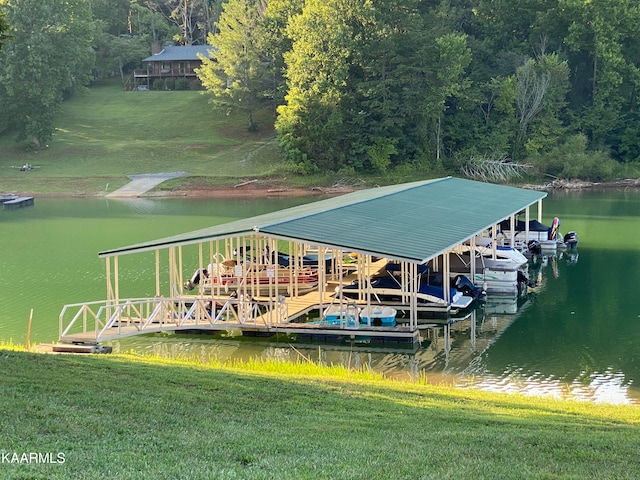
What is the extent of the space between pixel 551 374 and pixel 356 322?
5818 mm

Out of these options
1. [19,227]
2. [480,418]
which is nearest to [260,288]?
[480,418]

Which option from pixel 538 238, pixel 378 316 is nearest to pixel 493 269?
pixel 378 316

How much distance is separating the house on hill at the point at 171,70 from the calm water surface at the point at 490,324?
51.9m

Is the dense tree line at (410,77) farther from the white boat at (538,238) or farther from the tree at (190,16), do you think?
the white boat at (538,238)

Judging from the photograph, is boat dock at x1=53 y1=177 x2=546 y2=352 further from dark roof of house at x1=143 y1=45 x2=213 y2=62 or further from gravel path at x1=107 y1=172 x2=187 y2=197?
dark roof of house at x1=143 y1=45 x2=213 y2=62

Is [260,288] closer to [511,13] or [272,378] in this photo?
[272,378]

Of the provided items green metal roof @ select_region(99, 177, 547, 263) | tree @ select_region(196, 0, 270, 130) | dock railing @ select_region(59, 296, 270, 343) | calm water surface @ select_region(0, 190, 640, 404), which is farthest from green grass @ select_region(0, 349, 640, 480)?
tree @ select_region(196, 0, 270, 130)

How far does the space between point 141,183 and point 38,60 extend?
15869 millimetres

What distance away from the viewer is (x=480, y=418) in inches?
499

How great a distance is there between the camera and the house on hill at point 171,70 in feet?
318

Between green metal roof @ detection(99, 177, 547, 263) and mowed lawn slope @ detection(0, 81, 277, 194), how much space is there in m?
34.7

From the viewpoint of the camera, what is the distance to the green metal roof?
23.4 meters

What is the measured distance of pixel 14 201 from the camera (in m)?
59.3

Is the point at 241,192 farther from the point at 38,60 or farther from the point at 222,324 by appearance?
the point at 222,324
